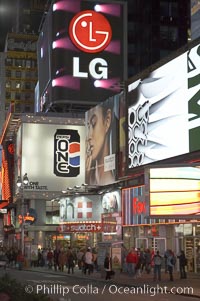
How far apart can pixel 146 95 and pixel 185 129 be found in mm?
6226

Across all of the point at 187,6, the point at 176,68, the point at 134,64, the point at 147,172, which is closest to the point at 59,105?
the point at 134,64

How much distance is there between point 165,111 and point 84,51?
42.4 metres

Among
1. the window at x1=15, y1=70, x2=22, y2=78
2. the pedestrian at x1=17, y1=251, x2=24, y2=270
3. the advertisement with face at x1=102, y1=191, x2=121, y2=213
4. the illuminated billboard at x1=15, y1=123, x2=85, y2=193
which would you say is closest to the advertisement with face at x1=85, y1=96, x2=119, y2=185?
the advertisement with face at x1=102, y1=191, x2=121, y2=213

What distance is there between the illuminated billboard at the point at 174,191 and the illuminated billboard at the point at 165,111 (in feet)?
24.0

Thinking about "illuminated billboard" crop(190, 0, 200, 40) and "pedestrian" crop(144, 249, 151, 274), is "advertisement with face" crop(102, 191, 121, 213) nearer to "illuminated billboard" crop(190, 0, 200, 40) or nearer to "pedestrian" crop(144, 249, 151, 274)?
"pedestrian" crop(144, 249, 151, 274)

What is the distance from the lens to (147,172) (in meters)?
26.5

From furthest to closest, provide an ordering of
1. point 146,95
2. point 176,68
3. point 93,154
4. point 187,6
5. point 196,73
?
point 187,6
point 93,154
point 146,95
point 176,68
point 196,73

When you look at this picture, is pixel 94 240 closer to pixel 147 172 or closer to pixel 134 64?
pixel 147 172

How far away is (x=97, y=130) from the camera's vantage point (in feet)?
165

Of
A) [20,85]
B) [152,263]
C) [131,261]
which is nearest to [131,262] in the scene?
[131,261]

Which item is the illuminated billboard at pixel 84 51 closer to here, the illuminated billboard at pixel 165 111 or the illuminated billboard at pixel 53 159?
the illuminated billboard at pixel 53 159

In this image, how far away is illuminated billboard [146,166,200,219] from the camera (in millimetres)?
25703

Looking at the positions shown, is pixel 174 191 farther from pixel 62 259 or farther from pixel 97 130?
pixel 97 130

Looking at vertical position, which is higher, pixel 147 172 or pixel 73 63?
pixel 73 63
